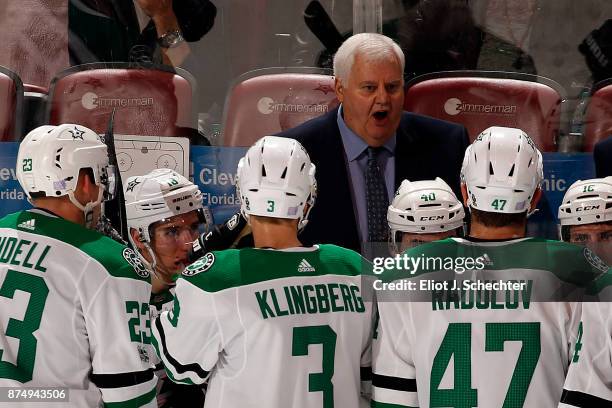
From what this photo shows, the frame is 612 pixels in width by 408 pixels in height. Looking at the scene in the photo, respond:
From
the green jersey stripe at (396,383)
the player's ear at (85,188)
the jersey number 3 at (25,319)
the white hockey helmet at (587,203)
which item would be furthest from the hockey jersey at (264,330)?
the white hockey helmet at (587,203)

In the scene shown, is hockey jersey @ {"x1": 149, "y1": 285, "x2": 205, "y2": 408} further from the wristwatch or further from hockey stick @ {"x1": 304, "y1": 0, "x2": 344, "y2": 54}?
hockey stick @ {"x1": 304, "y1": 0, "x2": 344, "y2": 54}

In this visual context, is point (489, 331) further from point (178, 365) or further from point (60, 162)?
point (60, 162)

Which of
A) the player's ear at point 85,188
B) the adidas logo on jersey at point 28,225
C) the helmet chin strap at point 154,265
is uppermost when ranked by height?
the player's ear at point 85,188

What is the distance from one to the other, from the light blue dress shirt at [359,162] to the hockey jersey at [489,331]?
2.67 feet

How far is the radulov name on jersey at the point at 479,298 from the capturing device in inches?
118

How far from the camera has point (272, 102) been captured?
408 cm

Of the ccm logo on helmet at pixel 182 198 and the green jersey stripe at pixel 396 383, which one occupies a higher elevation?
the ccm logo on helmet at pixel 182 198

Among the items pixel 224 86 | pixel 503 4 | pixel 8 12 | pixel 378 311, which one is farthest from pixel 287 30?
pixel 378 311

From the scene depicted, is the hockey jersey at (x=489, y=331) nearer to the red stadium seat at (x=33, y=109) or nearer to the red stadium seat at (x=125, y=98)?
the red stadium seat at (x=125, y=98)

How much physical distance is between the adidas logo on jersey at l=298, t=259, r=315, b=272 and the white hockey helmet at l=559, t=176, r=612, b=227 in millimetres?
1205

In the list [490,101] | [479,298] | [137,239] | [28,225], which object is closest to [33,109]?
[137,239]

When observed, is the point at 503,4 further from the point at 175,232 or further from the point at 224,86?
the point at 175,232

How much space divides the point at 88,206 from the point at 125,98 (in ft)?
3.10

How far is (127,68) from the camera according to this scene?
4.11 metres
